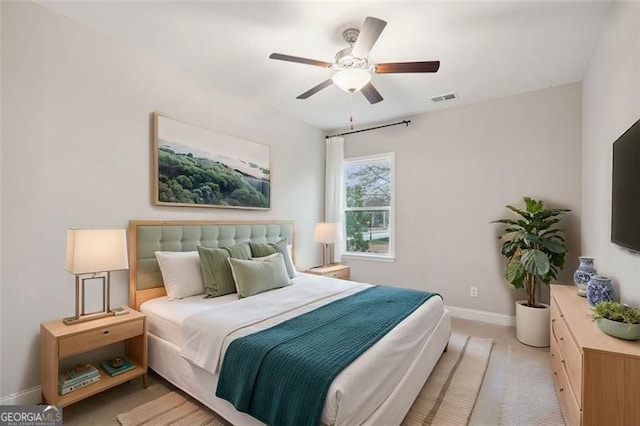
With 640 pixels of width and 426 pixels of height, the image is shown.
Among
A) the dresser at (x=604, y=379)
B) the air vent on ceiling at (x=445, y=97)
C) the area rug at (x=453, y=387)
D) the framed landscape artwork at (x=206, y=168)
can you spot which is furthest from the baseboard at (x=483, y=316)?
the framed landscape artwork at (x=206, y=168)

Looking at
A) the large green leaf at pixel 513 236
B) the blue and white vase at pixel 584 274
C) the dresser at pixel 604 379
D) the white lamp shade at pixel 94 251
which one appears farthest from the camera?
the large green leaf at pixel 513 236

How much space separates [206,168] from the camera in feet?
10.4

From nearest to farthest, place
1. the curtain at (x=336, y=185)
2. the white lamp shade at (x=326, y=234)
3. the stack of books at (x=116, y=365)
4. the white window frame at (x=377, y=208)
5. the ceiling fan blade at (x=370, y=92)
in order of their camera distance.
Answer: the stack of books at (x=116, y=365) < the ceiling fan blade at (x=370, y=92) < the white lamp shade at (x=326, y=234) < the white window frame at (x=377, y=208) < the curtain at (x=336, y=185)

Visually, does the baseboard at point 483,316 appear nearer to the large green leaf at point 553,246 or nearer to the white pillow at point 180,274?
the large green leaf at point 553,246

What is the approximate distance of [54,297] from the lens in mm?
2180

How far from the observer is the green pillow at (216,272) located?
105 inches

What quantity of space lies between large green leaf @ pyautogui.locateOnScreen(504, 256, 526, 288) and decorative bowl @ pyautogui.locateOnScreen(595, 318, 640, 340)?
164 centimetres

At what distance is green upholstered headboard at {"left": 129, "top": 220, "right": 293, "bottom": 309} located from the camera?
2.58 metres

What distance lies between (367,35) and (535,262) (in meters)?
2.60

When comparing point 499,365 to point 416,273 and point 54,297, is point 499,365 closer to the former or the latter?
point 416,273

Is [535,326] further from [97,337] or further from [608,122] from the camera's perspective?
[97,337]

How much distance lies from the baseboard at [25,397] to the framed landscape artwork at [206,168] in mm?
1569

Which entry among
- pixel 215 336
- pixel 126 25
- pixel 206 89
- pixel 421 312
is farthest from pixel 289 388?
pixel 206 89

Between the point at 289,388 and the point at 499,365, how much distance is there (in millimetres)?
2174
